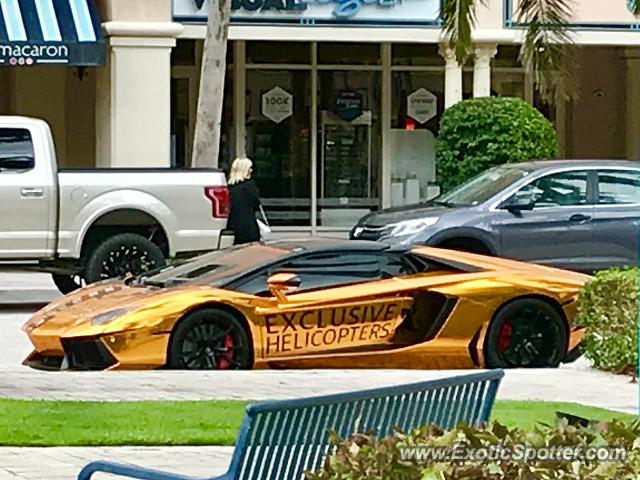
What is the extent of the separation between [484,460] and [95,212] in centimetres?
1460

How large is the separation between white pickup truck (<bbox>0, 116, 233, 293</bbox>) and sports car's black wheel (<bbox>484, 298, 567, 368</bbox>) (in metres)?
6.18

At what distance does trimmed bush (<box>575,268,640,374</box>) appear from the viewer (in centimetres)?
1223

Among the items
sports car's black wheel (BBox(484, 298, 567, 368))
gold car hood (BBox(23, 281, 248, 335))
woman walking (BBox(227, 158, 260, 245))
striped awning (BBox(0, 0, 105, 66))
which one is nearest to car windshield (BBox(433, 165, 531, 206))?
woman walking (BBox(227, 158, 260, 245))

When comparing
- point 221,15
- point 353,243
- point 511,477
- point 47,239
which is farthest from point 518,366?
point 221,15

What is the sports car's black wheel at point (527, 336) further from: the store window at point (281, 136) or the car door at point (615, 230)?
the store window at point (281, 136)

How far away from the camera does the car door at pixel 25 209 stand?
1844cm

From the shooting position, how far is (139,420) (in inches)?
380

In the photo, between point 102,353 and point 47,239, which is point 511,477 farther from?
point 47,239

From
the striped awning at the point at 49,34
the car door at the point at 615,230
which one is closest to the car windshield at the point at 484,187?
the car door at the point at 615,230

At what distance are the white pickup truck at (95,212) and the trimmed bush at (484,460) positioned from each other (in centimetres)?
1403

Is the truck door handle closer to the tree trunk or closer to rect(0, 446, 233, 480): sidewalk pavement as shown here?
the tree trunk

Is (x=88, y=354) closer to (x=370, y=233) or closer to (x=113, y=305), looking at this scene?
(x=113, y=305)

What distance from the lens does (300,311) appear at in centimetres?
1266

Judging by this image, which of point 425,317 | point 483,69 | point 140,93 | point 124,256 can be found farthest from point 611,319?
point 483,69
